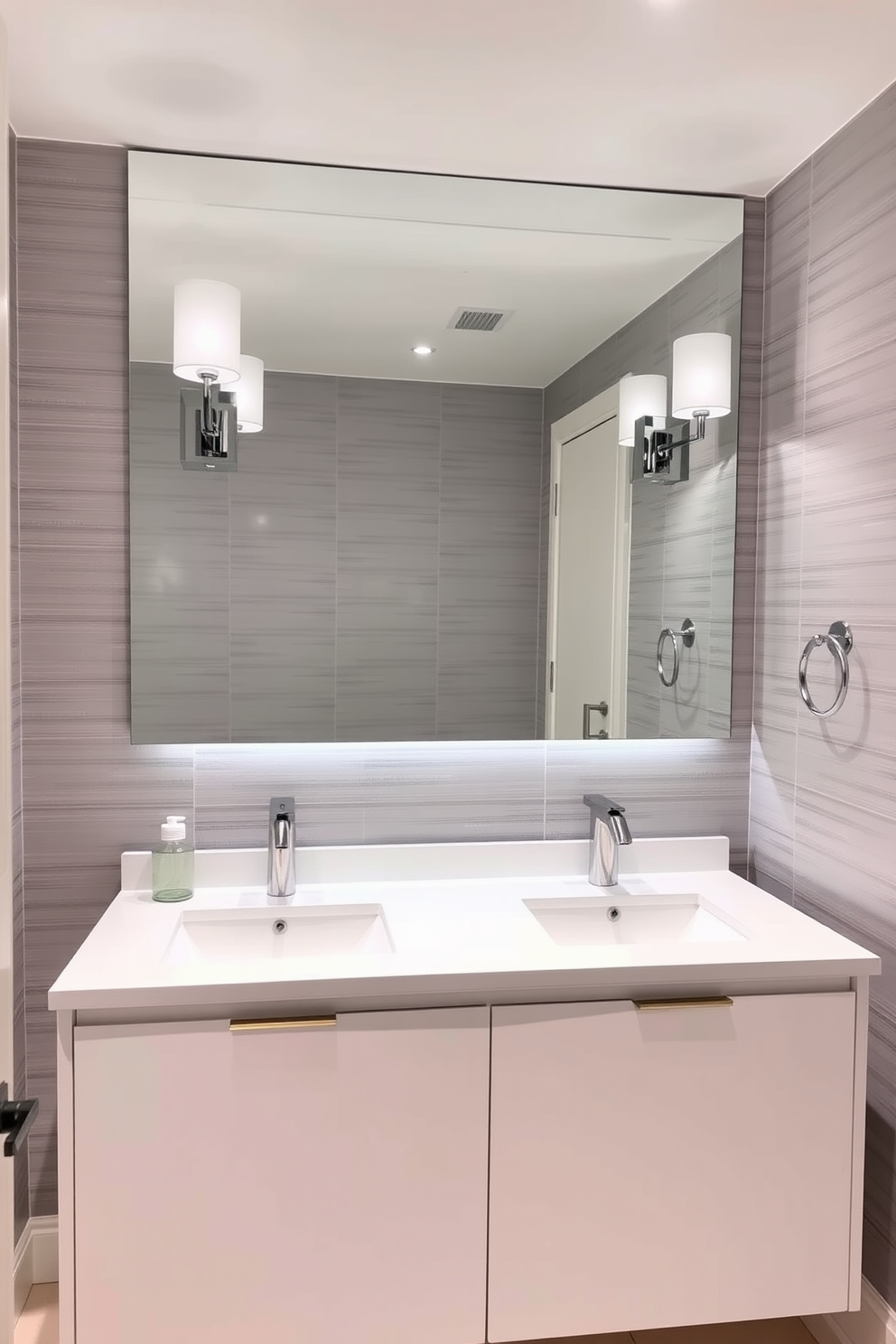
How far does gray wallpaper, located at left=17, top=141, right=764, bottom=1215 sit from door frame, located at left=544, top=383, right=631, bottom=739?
0.35ft

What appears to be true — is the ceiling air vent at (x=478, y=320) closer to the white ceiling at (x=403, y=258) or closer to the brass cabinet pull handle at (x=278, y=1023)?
the white ceiling at (x=403, y=258)

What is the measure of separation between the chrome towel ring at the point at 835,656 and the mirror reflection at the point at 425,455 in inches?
12.6

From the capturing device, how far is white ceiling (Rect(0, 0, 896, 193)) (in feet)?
4.89

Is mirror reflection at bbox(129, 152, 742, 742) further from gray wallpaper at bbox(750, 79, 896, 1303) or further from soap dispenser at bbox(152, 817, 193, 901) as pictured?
soap dispenser at bbox(152, 817, 193, 901)

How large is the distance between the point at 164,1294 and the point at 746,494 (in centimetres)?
189

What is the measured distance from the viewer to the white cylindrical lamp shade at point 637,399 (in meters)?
2.09

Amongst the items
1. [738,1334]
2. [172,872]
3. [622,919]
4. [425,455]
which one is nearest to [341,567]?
[425,455]

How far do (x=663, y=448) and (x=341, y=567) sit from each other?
76 cm

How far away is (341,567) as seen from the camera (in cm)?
201

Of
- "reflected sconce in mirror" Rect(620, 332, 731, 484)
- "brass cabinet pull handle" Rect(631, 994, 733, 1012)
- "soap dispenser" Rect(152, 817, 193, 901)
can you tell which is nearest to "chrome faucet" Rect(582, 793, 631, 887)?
"brass cabinet pull handle" Rect(631, 994, 733, 1012)

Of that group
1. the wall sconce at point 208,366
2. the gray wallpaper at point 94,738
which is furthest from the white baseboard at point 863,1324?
the wall sconce at point 208,366

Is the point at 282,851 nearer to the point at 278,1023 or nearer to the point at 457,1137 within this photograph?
the point at 278,1023

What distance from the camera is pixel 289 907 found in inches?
72.8

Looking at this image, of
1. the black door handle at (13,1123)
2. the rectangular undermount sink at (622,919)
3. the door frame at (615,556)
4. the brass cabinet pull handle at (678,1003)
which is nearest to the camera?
the black door handle at (13,1123)
